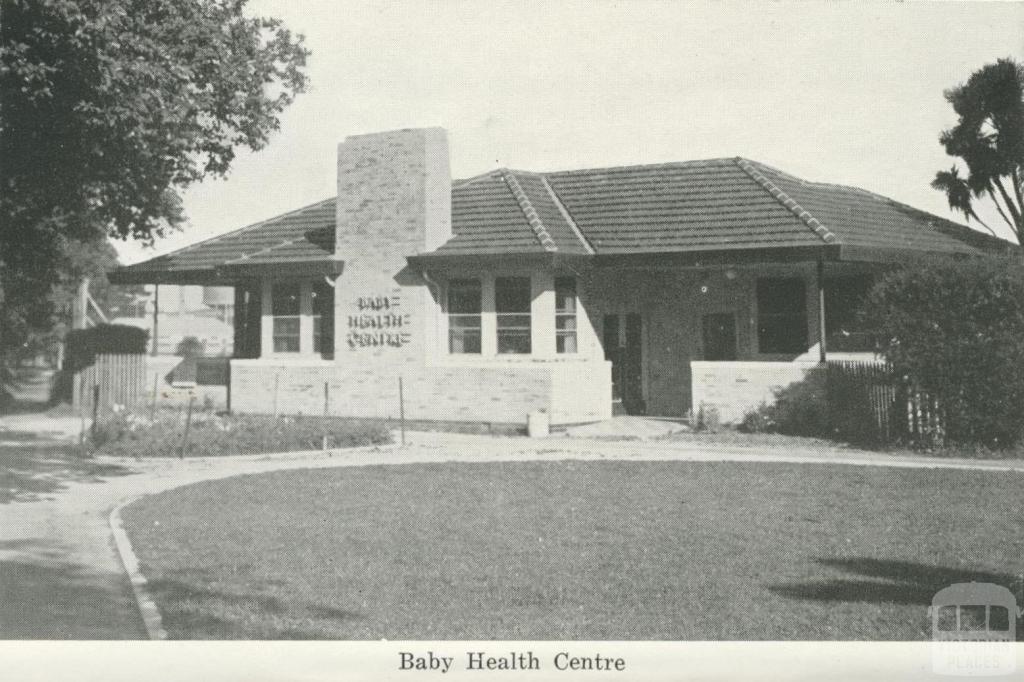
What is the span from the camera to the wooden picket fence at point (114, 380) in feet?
74.8

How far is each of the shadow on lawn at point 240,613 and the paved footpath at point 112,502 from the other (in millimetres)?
276

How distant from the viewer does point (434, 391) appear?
18.4 meters

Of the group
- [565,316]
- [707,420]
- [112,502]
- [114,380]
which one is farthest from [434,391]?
[114,380]

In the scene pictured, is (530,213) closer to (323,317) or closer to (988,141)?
(323,317)

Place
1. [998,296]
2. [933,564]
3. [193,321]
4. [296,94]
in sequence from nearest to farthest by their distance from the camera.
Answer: [933,564] → [998,296] → [296,94] → [193,321]

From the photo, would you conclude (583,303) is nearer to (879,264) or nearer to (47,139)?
(879,264)

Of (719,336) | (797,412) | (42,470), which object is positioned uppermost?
(719,336)

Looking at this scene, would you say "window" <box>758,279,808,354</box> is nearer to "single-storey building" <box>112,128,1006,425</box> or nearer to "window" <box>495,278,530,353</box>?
"single-storey building" <box>112,128,1006,425</box>

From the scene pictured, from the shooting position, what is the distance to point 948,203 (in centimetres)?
1884

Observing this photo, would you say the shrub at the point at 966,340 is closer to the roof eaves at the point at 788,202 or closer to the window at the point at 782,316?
the roof eaves at the point at 788,202

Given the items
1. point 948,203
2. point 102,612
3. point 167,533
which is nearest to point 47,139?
point 167,533

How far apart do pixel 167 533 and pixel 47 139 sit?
4.23 m

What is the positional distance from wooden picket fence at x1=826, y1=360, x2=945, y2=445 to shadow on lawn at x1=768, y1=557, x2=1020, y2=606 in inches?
300

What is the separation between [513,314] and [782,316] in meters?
5.74
